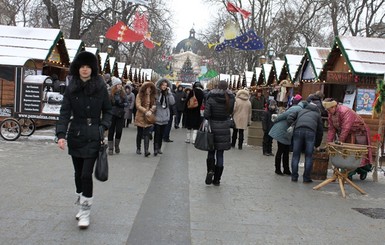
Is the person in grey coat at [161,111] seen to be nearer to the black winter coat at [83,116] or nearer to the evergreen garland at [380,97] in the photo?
the evergreen garland at [380,97]

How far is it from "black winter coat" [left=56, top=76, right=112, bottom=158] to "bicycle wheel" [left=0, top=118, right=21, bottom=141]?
741 cm

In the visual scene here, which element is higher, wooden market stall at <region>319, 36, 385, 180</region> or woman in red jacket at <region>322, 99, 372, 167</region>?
wooden market stall at <region>319, 36, 385, 180</region>

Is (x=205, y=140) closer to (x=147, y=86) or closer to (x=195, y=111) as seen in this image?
(x=147, y=86)

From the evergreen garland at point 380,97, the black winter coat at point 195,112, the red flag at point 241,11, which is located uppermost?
the red flag at point 241,11

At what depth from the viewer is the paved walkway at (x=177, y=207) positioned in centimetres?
486

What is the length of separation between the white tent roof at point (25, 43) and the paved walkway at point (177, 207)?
17.5 ft

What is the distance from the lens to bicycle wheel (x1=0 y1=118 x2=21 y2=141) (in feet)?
38.6

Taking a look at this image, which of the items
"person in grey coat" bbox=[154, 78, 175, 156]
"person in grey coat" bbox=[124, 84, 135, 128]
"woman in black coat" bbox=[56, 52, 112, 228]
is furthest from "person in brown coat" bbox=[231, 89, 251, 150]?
"woman in black coat" bbox=[56, 52, 112, 228]

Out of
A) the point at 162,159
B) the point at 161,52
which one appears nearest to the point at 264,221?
the point at 162,159

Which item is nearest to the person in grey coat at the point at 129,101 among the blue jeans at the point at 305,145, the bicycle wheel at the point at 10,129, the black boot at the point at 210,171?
the bicycle wheel at the point at 10,129

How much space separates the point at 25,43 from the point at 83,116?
35.5 ft

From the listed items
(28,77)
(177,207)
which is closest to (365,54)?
(177,207)

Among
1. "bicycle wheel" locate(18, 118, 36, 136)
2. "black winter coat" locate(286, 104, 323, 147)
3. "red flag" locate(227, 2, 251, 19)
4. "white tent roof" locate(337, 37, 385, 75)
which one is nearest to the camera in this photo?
"black winter coat" locate(286, 104, 323, 147)

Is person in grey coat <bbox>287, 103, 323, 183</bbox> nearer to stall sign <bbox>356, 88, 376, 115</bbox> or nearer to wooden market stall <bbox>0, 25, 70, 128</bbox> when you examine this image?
stall sign <bbox>356, 88, 376, 115</bbox>
